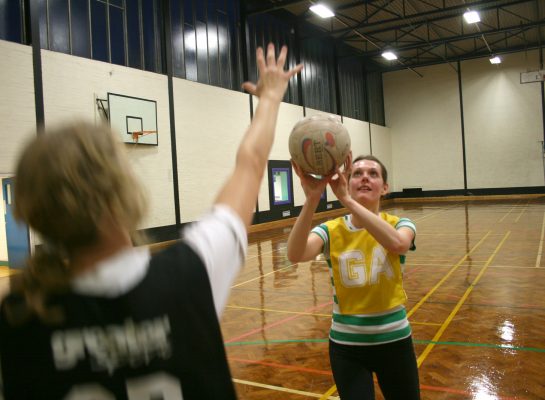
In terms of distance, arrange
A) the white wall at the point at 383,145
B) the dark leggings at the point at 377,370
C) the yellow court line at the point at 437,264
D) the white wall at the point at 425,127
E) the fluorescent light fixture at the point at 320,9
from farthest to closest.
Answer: the white wall at the point at 425,127, the white wall at the point at 383,145, the fluorescent light fixture at the point at 320,9, the yellow court line at the point at 437,264, the dark leggings at the point at 377,370

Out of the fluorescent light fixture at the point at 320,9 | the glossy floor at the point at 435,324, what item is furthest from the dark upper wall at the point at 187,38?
the glossy floor at the point at 435,324

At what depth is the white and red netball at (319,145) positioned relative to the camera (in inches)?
90.4

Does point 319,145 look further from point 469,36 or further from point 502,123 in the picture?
point 502,123

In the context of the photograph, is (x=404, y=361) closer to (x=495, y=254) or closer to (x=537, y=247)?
(x=495, y=254)

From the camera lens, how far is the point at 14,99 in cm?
895

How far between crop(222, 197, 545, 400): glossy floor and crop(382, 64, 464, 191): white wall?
1641cm

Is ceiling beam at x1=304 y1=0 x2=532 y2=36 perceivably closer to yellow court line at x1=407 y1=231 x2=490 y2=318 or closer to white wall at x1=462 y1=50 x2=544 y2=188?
white wall at x1=462 y1=50 x2=544 y2=188

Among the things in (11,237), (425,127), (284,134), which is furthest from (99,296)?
(425,127)

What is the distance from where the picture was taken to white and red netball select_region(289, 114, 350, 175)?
2297mm

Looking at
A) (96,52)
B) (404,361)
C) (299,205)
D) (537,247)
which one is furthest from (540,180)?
(404,361)

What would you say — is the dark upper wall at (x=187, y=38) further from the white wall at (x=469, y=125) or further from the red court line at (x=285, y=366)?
the red court line at (x=285, y=366)

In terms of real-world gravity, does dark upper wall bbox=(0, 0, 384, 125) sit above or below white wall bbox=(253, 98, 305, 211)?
above

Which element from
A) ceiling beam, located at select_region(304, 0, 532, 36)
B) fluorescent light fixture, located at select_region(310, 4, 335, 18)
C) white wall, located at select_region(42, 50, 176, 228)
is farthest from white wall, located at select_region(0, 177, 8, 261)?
ceiling beam, located at select_region(304, 0, 532, 36)

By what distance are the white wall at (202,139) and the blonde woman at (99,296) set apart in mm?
11982
